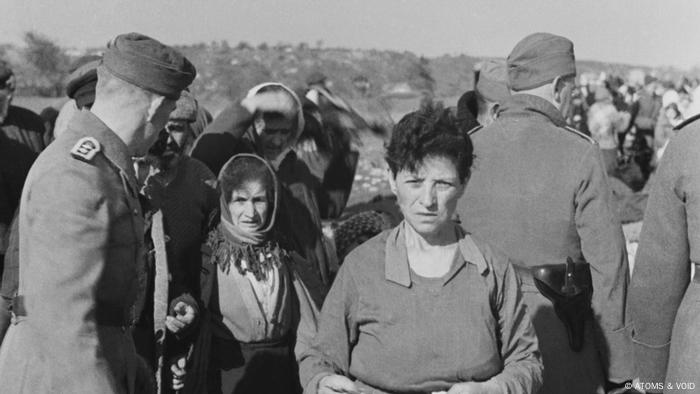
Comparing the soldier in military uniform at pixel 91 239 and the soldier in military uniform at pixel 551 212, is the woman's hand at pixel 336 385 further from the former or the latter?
the soldier in military uniform at pixel 551 212

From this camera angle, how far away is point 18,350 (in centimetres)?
295

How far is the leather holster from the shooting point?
4074 millimetres

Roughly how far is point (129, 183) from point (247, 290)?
1749 millimetres

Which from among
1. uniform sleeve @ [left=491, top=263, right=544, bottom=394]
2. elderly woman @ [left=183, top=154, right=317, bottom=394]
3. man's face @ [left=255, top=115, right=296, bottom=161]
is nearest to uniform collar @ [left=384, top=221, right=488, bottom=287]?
uniform sleeve @ [left=491, top=263, right=544, bottom=394]

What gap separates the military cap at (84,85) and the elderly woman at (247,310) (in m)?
0.93

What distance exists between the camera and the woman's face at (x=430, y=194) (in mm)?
3297

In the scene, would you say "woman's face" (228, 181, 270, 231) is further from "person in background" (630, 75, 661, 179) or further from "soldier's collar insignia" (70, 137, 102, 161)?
"person in background" (630, 75, 661, 179)

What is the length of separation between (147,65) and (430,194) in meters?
0.98

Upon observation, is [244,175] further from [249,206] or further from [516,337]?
[516,337]

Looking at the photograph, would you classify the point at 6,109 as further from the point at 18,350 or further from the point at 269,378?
the point at 18,350

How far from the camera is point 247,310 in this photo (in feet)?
15.5

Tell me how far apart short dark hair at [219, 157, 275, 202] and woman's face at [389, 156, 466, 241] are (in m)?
1.74

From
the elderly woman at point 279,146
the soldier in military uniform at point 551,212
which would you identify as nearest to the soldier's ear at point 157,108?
the soldier in military uniform at point 551,212

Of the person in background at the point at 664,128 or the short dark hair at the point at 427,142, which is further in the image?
the person in background at the point at 664,128
